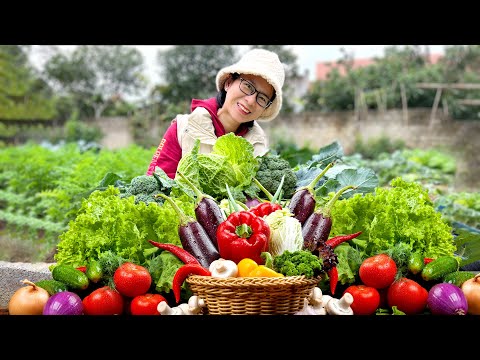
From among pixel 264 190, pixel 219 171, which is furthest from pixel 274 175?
pixel 219 171

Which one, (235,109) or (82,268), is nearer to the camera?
(82,268)

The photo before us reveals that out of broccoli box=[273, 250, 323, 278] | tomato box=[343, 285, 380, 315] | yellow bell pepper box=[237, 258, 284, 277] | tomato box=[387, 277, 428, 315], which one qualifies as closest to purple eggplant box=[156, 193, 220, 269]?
yellow bell pepper box=[237, 258, 284, 277]

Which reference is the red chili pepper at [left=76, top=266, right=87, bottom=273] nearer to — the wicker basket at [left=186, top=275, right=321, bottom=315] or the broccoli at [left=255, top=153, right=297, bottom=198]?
the wicker basket at [left=186, top=275, right=321, bottom=315]

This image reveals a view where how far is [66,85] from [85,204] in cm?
2000

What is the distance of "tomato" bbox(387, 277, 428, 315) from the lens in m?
3.66

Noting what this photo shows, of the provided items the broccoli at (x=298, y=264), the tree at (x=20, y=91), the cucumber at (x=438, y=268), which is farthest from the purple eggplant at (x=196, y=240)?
the tree at (x=20, y=91)

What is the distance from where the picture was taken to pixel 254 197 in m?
4.54

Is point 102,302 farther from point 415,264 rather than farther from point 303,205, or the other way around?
point 415,264

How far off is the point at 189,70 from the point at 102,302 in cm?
1796

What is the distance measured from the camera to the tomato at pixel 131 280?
11.6ft

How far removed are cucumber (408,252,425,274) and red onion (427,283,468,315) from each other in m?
0.16

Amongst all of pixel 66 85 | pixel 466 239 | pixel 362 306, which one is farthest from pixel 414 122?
pixel 362 306

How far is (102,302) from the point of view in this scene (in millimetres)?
3537
